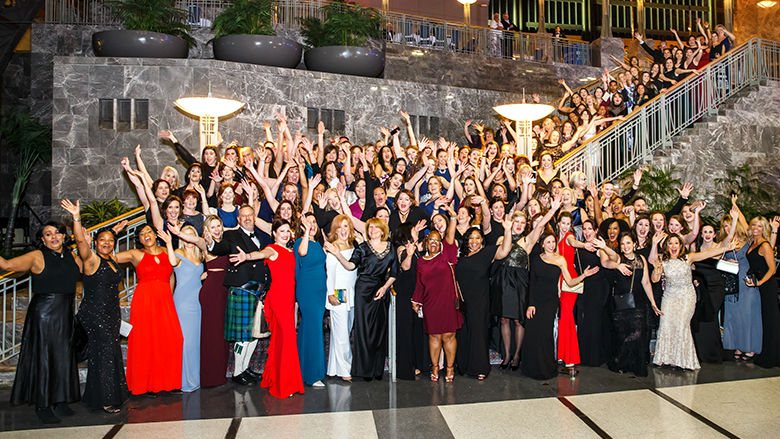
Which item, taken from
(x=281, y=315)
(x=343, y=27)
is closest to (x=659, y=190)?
(x=343, y=27)

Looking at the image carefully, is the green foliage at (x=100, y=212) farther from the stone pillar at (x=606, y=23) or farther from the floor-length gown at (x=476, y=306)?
the stone pillar at (x=606, y=23)

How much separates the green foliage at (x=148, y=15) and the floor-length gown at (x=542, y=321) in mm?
8607

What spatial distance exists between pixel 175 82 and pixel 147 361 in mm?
6793

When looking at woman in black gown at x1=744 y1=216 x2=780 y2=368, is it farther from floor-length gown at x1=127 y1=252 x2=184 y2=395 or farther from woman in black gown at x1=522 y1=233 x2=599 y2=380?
floor-length gown at x1=127 y1=252 x2=184 y2=395

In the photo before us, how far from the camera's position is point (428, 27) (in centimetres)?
1711

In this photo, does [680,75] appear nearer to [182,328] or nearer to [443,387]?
[443,387]

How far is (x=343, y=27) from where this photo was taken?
13.5m

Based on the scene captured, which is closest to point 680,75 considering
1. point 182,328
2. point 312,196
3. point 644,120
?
point 644,120

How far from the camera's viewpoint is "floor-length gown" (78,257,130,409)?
592 cm

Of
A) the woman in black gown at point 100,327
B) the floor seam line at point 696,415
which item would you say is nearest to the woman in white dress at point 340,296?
the woman in black gown at point 100,327

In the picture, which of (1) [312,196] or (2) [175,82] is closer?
(1) [312,196]

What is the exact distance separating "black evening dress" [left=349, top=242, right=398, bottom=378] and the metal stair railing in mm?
5556

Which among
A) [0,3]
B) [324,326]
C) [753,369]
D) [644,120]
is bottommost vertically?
[753,369]

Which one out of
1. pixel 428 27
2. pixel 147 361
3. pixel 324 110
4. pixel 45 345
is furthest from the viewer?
pixel 428 27
